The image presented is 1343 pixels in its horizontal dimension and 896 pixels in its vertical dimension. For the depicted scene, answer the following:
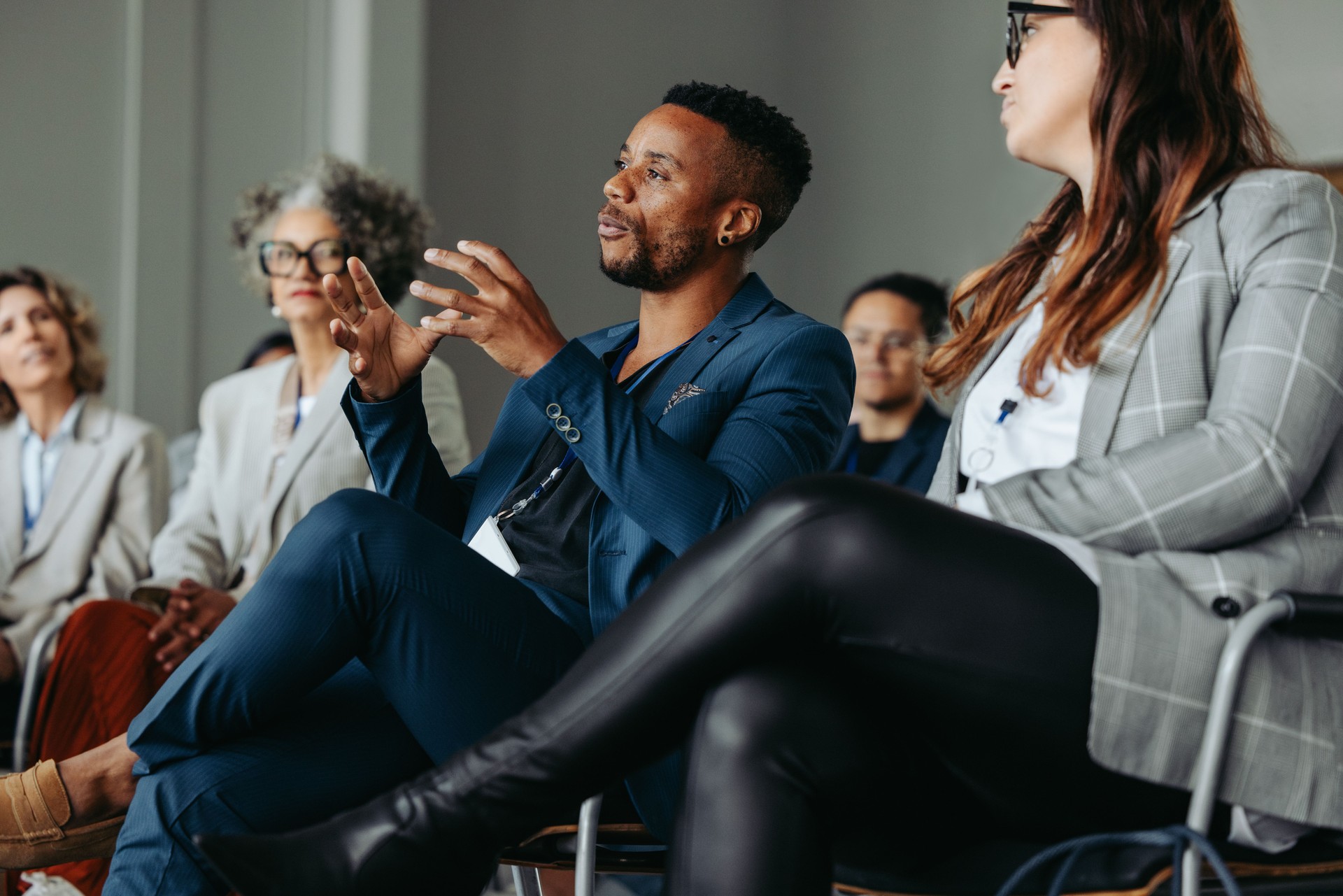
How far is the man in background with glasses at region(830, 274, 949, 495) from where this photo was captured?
321 centimetres

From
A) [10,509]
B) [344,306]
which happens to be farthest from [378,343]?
[10,509]

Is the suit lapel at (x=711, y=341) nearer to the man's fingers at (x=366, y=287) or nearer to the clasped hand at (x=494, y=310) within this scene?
the clasped hand at (x=494, y=310)

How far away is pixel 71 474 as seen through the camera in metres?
2.89

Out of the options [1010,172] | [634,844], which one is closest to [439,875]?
[634,844]

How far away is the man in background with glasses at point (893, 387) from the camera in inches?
126

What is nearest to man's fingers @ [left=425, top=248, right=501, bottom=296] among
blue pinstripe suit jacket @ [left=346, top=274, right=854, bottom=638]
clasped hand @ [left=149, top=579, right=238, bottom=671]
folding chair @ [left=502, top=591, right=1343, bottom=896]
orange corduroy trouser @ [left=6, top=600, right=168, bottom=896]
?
blue pinstripe suit jacket @ [left=346, top=274, right=854, bottom=638]

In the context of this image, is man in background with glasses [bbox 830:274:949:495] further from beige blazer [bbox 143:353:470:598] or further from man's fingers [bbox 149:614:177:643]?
man's fingers [bbox 149:614:177:643]

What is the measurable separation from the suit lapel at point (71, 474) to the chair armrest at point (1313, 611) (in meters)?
2.61

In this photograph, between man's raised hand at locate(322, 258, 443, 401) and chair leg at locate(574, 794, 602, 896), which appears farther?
man's raised hand at locate(322, 258, 443, 401)

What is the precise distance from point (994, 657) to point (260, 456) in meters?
2.14

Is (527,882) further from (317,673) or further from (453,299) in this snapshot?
(453,299)

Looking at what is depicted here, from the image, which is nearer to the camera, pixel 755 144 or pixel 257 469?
pixel 755 144

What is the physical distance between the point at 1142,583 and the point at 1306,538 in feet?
0.61

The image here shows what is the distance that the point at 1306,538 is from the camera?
1059 millimetres
